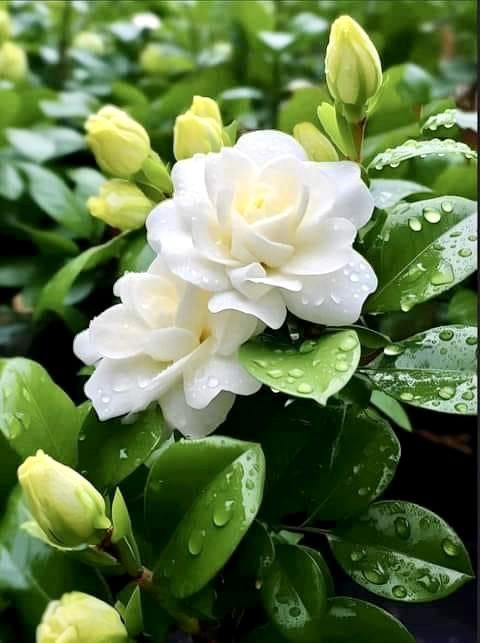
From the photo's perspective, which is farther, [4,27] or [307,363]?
[4,27]

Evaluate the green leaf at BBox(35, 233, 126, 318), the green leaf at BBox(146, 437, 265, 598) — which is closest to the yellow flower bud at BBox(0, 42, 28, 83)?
the green leaf at BBox(35, 233, 126, 318)

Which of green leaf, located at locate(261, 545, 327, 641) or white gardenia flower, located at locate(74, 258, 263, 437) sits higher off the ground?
white gardenia flower, located at locate(74, 258, 263, 437)

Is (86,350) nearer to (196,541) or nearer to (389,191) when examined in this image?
(196,541)

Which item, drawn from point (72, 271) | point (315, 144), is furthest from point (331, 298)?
point (72, 271)

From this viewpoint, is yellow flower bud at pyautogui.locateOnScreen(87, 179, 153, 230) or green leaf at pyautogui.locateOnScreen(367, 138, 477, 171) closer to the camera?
green leaf at pyautogui.locateOnScreen(367, 138, 477, 171)

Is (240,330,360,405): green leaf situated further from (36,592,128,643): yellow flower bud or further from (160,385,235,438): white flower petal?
(36,592,128,643): yellow flower bud

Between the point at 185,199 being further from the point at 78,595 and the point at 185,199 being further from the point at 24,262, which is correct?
the point at 24,262
